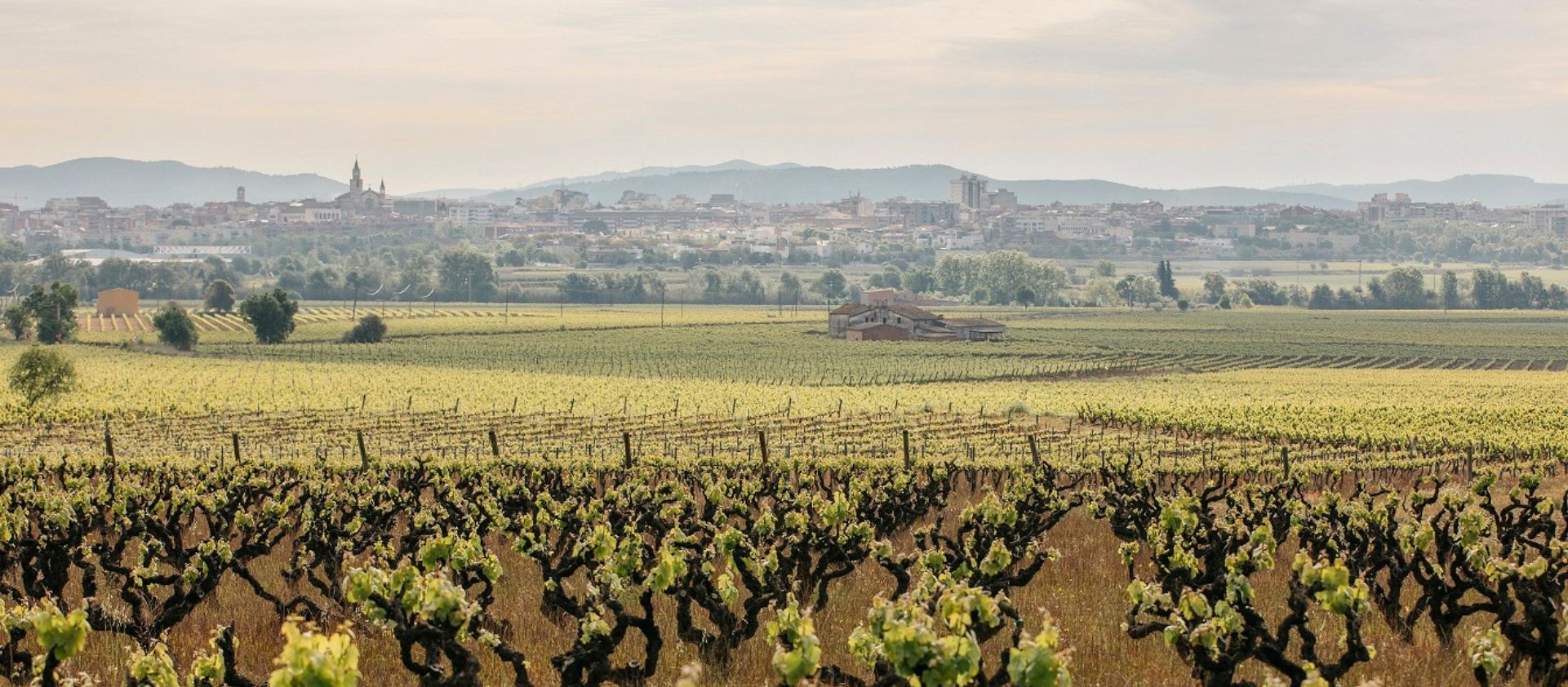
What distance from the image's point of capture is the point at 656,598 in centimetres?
1524

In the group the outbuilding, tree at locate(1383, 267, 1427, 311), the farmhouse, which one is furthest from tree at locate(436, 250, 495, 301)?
tree at locate(1383, 267, 1427, 311)

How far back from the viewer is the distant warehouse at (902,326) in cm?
10694

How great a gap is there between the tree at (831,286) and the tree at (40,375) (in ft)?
411

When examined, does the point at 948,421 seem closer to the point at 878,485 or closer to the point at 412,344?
the point at 878,485

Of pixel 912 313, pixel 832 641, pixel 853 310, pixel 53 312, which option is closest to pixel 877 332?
pixel 853 310

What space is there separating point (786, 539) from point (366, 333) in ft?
285

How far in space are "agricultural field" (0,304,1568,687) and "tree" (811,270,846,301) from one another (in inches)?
4625

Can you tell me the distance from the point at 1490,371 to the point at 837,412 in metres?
43.3

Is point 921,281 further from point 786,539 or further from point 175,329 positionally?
point 786,539

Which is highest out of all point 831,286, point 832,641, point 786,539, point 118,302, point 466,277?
point 786,539

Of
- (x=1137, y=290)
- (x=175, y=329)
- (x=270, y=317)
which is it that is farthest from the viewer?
(x=1137, y=290)

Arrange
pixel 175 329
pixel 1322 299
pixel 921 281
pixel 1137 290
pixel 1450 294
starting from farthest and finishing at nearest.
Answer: pixel 921 281
pixel 1137 290
pixel 1450 294
pixel 1322 299
pixel 175 329

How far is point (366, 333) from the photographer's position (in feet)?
323

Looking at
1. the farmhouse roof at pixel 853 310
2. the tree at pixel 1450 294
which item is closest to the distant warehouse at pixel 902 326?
the farmhouse roof at pixel 853 310
